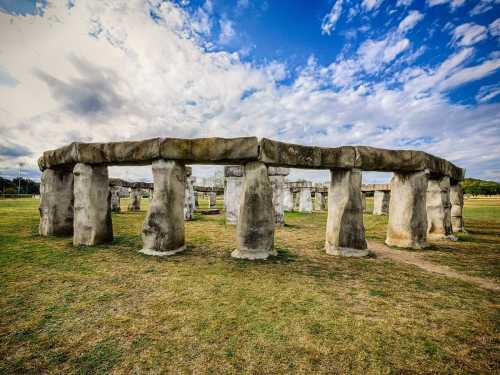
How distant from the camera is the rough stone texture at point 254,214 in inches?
205

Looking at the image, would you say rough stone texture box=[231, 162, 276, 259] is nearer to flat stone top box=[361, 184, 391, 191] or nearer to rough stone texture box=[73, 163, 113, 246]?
rough stone texture box=[73, 163, 113, 246]

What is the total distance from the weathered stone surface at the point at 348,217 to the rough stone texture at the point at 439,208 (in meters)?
4.38

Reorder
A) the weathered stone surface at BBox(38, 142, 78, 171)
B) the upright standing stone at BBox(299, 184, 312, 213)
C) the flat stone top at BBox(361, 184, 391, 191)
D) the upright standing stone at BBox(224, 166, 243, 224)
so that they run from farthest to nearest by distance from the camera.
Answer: the upright standing stone at BBox(299, 184, 312, 213) → the flat stone top at BBox(361, 184, 391, 191) → the upright standing stone at BBox(224, 166, 243, 224) → the weathered stone surface at BBox(38, 142, 78, 171)

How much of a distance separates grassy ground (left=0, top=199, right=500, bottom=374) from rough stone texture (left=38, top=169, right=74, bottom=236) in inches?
94.5

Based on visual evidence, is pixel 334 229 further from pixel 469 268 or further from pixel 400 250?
pixel 469 268

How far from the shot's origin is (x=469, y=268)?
4906mm

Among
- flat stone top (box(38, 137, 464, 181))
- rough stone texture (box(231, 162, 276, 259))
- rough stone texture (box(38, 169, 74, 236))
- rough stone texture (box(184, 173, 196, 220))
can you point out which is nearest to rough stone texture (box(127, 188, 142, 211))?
rough stone texture (box(184, 173, 196, 220))

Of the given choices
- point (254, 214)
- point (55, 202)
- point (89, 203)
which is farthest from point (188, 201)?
point (254, 214)

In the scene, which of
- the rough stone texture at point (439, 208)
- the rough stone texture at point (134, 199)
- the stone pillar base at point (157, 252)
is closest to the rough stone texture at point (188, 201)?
the stone pillar base at point (157, 252)

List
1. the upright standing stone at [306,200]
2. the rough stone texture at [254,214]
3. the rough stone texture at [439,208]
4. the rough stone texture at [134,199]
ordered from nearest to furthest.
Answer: the rough stone texture at [254,214], the rough stone texture at [439,208], the rough stone texture at [134,199], the upright standing stone at [306,200]

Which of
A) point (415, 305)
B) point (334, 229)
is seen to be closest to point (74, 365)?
point (415, 305)

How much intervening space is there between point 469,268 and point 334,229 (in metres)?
2.67

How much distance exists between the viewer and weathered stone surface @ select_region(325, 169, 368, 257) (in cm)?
568

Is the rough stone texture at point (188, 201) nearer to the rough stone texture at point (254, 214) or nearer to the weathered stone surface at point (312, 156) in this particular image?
the rough stone texture at point (254, 214)
